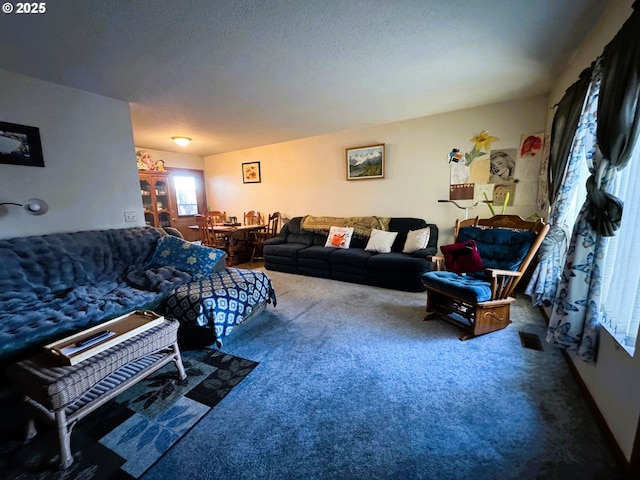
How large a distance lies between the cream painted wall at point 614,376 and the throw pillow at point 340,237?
2.92 meters

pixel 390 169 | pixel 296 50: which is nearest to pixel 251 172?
pixel 390 169

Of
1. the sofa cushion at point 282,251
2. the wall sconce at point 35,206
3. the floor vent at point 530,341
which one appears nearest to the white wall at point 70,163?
the wall sconce at point 35,206

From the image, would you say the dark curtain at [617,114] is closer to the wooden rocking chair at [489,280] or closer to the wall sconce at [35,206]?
the wooden rocking chair at [489,280]

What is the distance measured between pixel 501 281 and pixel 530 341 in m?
0.53

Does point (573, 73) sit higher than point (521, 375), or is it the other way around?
point (573, 73)

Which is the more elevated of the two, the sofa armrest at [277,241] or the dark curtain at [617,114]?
the dark curtain at [617,114]

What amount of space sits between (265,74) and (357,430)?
2813mm

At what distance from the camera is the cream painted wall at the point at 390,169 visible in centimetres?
341

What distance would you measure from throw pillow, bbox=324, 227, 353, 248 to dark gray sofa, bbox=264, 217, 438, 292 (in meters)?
0.10

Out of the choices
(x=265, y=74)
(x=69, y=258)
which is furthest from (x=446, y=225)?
(x=69, y=258)

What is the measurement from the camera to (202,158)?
20.8 ft

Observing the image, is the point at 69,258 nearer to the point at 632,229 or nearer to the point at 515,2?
the point at 515,2

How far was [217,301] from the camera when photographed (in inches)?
84.7

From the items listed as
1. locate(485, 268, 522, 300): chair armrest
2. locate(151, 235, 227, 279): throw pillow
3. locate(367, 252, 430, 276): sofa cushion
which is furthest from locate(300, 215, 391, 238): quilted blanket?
locate(151, 235, 227, 279): throw pillow
